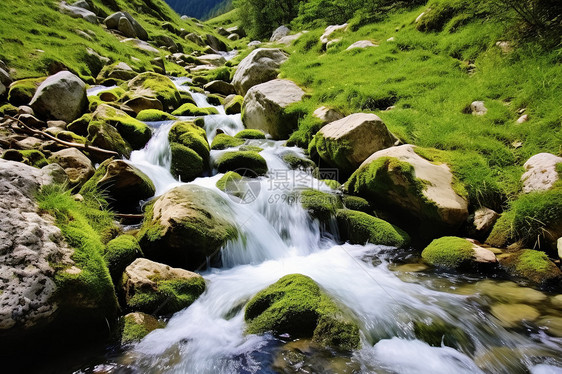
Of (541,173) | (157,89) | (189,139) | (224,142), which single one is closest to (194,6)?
(157,89)

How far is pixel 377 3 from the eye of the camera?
17.0 meters

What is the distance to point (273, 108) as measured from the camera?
10.2m

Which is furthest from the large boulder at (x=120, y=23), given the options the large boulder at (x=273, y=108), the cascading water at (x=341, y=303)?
the cascading water at (x=341, y=303)

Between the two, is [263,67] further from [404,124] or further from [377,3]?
[377,3]

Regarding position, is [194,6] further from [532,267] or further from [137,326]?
[532,267]

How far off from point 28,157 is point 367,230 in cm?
691

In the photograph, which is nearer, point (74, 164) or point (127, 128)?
point (74, 164)

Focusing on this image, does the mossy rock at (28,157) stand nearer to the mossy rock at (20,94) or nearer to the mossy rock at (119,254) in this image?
the mossy rock at (119,254)

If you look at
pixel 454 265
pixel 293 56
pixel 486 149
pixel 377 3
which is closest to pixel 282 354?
pixel 454 265

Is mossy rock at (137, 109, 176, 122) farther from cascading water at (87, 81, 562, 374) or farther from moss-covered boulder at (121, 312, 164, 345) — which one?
moss-covered boulder at (121, 312, 164, 345)

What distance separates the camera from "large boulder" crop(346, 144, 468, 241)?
527cm

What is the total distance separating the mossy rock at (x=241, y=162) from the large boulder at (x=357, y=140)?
190 cm

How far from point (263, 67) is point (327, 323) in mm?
12845

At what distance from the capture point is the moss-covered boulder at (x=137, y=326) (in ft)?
9.94
